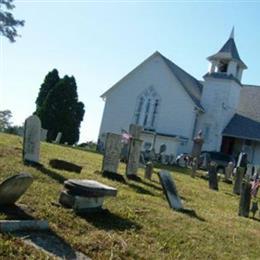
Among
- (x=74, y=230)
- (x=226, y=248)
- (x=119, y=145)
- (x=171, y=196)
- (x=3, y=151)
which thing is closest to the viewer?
(x=74, y=230)

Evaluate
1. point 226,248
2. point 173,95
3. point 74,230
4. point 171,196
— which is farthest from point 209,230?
point 173,95

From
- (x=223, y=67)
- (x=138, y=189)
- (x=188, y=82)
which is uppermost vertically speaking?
(x=223, y=67)

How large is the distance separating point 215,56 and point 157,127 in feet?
25.9

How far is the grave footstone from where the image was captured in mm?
17642

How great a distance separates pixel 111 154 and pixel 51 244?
29.2 ft

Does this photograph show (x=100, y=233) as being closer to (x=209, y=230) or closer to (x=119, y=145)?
(x=209, y=230)

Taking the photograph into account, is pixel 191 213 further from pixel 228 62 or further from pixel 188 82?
pixel 188 82

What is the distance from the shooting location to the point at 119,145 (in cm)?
1697

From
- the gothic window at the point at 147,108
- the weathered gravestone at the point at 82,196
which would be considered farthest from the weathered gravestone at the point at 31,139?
the gothic window at the point at 147,108

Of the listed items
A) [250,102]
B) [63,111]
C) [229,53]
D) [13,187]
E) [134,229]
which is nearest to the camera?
[13,187]

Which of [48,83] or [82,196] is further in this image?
[48,83]

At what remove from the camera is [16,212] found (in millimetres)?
8469

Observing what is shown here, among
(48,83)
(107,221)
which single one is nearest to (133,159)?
(107,221)

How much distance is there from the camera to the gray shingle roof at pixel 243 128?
48722 millimetres
